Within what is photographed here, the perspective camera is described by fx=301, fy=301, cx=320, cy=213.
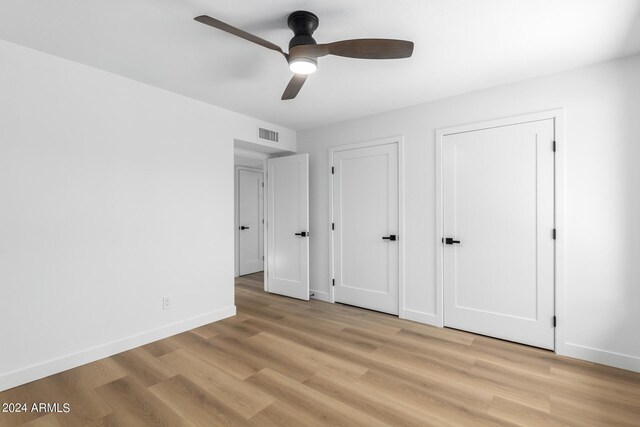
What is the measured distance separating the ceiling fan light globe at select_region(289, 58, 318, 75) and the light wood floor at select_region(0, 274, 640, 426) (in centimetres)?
217

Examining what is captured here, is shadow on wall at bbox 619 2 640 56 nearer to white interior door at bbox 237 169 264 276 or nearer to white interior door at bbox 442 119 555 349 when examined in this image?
white interior door at bbox 442 119 555 349

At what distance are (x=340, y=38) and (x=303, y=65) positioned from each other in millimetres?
415

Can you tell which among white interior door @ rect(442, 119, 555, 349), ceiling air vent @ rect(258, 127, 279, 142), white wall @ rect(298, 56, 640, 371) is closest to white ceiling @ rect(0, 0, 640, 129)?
white wall @ rect(298, 56, 640, 371)

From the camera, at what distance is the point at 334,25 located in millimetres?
1944

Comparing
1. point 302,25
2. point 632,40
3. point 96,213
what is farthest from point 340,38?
point 96,213

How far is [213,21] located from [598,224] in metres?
3.18

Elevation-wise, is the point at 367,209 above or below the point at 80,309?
above

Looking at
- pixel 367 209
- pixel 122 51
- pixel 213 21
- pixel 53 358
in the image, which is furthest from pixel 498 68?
pixel 53 358

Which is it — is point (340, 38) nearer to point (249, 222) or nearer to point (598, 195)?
point (598, 195)

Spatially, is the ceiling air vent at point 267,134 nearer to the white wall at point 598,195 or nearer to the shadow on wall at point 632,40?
the white wall at point 598,195

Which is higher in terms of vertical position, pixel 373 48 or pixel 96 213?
pixel 373 48

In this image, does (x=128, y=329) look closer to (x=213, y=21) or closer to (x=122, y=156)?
(x=122, y=156)

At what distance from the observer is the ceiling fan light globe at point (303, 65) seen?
1.87 meters

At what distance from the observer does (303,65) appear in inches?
75.1
